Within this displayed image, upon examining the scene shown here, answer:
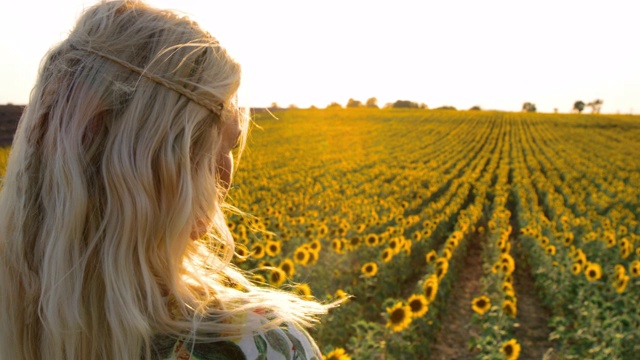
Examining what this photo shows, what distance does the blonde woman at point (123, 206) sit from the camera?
0.94 m

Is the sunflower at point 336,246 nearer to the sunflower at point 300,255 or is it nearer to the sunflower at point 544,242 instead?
the sunflower at point 300,255

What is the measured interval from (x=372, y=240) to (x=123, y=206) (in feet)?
21.0

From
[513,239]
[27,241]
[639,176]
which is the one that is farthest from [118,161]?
[639,176]

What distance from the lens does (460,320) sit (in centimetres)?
643

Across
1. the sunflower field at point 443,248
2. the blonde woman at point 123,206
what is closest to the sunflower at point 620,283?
the sunflower field at point 443,248

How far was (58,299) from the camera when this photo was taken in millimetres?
941

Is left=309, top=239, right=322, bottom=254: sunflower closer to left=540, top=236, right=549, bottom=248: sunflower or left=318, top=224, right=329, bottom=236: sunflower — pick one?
left=318, top=224, right=329, bottom=236: sunflower

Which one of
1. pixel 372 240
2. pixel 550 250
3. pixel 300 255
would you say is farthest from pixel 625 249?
pixel 300 255

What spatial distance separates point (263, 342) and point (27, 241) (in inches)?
18.4

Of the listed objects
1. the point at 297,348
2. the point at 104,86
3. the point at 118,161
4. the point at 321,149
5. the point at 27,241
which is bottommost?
the point at 321,149

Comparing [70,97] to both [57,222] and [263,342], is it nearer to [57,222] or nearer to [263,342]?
[57,222]

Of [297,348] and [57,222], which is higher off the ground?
[57,222]

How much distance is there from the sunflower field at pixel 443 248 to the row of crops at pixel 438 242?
0.03 m

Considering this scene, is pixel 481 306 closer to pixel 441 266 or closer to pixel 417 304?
pixel 441 266
